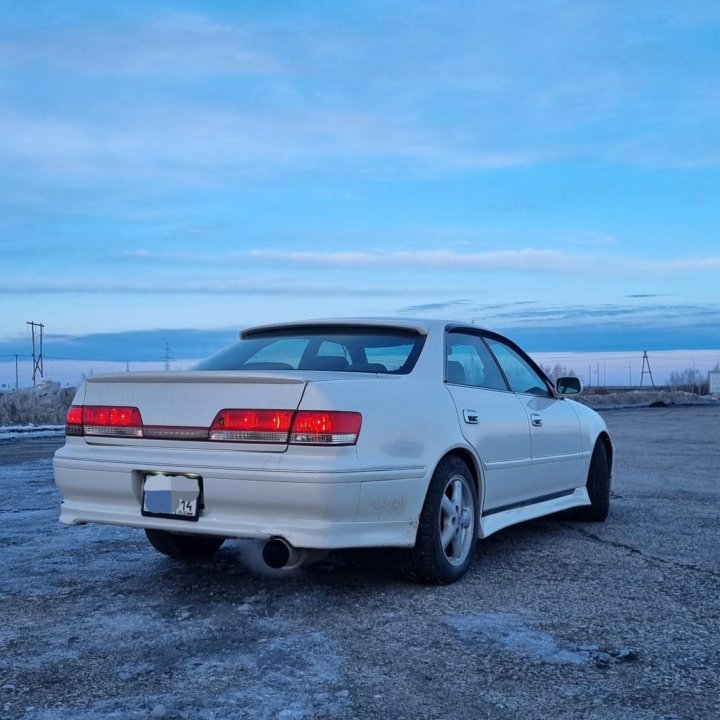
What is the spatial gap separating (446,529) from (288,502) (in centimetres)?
109

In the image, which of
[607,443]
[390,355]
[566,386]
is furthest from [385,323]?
[607,443]

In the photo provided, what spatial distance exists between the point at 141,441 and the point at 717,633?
2.89 m

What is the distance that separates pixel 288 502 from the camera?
14.2 feet

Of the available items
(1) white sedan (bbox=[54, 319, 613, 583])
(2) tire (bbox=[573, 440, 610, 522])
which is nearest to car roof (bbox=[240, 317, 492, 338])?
(1) white sedan (bbox=[54, 319, 613, 583])

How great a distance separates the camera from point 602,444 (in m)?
7.51

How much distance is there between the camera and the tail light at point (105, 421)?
191 inches

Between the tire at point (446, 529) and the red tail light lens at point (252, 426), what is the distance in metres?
0.91

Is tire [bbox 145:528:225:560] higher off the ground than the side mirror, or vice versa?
the side mirror

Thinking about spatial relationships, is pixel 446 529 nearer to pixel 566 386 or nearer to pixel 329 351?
pixel 329 351

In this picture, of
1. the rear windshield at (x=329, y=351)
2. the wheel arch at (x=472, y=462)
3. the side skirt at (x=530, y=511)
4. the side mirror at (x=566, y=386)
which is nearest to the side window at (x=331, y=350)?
the rear windshield at (x=329, y=351)

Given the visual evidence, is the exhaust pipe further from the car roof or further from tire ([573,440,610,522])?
tire ([573,440,610,522])

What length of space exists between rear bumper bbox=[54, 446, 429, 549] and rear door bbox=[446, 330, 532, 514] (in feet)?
2.39

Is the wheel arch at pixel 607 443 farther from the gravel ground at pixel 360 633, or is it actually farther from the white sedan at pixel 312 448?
the white sedan at pixel 312 448

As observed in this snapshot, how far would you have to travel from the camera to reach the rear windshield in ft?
17.0
